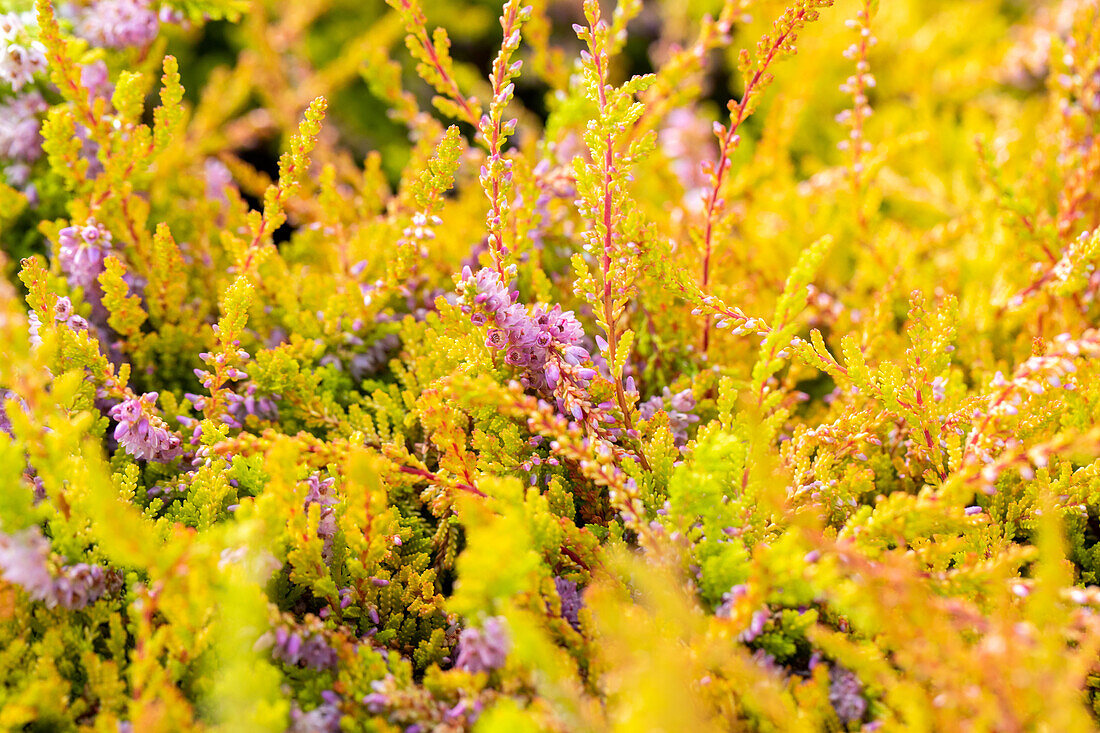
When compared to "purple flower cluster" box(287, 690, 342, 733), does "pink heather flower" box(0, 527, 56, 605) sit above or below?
above

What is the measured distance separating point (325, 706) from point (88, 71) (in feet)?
3.70

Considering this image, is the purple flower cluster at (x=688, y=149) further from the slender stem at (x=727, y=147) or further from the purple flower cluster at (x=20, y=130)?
the purple flower cluster at (x=20, y=130)

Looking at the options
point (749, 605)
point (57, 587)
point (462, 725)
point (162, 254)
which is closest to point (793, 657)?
point (749, 605)

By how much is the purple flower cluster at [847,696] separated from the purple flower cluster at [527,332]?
446mm

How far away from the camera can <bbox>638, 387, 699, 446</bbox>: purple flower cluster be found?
1133 millimetres

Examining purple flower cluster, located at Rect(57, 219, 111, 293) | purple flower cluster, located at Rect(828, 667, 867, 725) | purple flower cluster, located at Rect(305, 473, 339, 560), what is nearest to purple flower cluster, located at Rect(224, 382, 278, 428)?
purple flower cluster, located at Rect(305, 473, 339, 560)

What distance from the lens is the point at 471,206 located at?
1699mm

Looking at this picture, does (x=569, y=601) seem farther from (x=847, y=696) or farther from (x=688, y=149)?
(x=688, y=149)

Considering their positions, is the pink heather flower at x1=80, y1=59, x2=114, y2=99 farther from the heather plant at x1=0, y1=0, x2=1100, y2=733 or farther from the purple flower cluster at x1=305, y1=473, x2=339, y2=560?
the purple flower cluster at x1=305, y1=473, x2=339, y2=560

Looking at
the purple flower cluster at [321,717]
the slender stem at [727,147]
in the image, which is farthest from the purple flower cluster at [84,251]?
the slender stem at [727,147]

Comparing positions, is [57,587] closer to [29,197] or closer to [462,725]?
[462,725]

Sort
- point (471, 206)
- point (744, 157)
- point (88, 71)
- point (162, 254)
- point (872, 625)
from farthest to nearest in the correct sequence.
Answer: point (744, 157) → point (471, 206) → point (88, 71) → point (162, 254) → point (872, 625)

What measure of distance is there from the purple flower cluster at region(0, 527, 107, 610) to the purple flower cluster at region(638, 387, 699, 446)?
709 millimetres

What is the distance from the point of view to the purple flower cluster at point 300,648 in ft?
2.68
